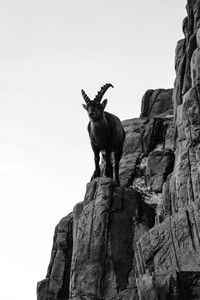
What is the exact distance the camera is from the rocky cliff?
65.1ft

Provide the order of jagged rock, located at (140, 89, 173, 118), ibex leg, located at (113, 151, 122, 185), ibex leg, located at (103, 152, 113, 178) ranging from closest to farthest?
ibex leg, located at (103, 152, 113, 178) < ibex leg, located at (113, 151, 122, 185) < jagged rock, located at (140, 89, 173, 118)

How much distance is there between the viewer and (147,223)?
24.5 m

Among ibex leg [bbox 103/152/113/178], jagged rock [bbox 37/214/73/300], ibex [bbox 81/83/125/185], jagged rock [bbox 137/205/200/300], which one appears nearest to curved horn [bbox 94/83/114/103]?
ibex [bbox 81/83/125/185]

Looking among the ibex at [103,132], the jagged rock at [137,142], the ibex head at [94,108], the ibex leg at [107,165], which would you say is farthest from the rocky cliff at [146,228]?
the ibex head at [94,108]

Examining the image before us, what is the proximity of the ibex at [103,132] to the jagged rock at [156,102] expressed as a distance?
39.8ft

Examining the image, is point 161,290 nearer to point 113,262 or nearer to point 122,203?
point 113,262

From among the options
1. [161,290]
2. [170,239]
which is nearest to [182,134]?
[170,239]

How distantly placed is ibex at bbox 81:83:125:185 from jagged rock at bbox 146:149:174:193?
1972 millimetres

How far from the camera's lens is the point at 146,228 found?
2423 cm

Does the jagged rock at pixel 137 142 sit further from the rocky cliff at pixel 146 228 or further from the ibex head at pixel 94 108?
the ibex head at pixel 94 108

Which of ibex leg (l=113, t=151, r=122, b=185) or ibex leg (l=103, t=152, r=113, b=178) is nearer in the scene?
ibex leg (l=103, t=152, r=113, b=178)

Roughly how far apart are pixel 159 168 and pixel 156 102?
1316 centimetres

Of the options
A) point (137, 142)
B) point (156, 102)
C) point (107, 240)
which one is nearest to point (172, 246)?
point (107, 240)

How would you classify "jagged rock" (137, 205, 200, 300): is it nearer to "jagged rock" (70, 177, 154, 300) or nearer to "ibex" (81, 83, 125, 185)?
"jagged rock" (70, 177, 154, 300)
